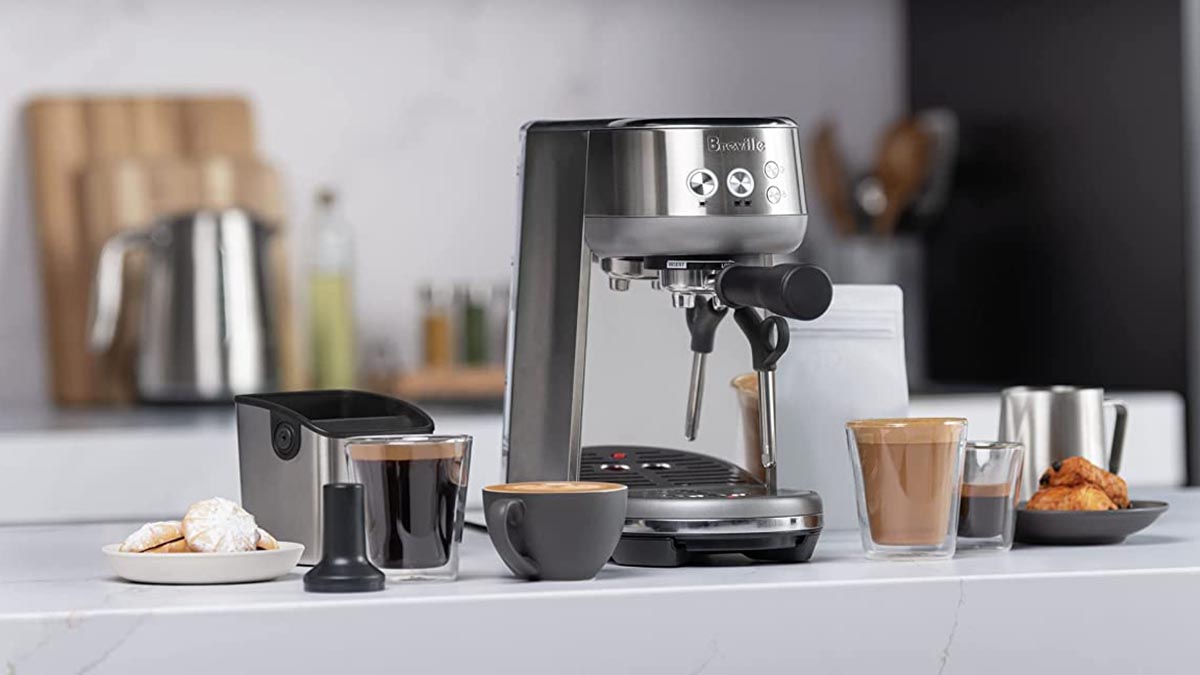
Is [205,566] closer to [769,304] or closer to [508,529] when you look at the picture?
[508,529]

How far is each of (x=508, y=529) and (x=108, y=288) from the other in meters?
1.73

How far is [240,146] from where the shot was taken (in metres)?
2.74

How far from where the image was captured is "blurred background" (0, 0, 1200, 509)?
2479 millimetres

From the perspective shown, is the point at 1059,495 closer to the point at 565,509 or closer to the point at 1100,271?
the point at 565,509

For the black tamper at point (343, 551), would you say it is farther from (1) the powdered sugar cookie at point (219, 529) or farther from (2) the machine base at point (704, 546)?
(2) the machine base at point (704, 546)

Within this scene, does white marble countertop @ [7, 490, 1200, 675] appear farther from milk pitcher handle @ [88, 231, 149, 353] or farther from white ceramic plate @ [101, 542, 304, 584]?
milk pitcher handle @ [88, 231, 149, 353]

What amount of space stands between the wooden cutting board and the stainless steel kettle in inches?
5.4

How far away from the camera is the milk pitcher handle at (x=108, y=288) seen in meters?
2.50

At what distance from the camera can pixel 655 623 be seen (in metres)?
0.89

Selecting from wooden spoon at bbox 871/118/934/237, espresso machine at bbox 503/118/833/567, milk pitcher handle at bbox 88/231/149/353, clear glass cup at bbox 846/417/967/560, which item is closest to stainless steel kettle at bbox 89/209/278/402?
milk pitcher handle at bbox 88/231/149/353

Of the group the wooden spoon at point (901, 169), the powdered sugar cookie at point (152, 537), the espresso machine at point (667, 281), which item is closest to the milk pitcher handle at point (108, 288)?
the wooden spoon at point (901, 169)

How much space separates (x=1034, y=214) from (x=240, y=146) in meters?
1.27

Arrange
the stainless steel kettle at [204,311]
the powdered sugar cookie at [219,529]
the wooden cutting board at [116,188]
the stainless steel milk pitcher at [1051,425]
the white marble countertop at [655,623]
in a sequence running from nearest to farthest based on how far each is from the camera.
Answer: the white marble countertop at [655,623] < the powdered sugar cookie at [219,529] < the stainless steel milk pitcher at [1051,425] < the stainless steel kettle at [204,311] < the wooden cutting board at [116,188]

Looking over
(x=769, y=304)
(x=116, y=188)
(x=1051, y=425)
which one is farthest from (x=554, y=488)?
(x=116, y=188)
